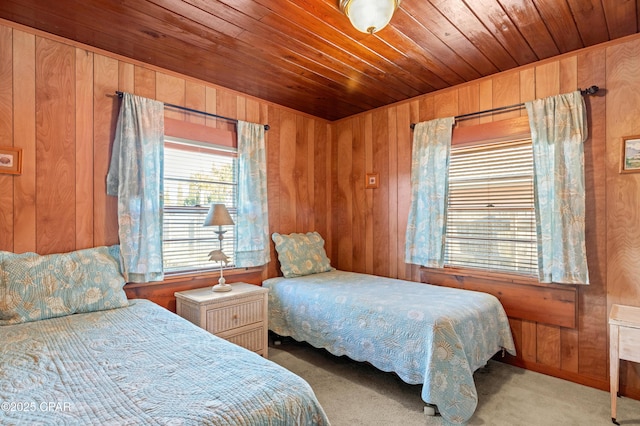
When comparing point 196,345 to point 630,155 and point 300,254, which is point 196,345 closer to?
point 300,254

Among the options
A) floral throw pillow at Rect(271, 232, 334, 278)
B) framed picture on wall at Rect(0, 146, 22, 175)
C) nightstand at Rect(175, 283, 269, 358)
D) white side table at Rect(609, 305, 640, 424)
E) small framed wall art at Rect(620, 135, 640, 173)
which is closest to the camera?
white side table at Rect(609, 305, 640, 424)

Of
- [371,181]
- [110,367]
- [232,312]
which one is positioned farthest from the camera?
[371,181]

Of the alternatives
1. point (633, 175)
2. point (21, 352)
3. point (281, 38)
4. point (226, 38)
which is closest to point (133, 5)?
point (226, 38)

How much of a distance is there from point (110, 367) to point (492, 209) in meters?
2.94

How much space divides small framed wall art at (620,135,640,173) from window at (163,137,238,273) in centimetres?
313

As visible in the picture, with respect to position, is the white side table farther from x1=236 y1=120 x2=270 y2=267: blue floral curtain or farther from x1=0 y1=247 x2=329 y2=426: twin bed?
x1=236 y1=120 x2=270 y2=267: blue floral curtain

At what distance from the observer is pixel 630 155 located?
2.31m

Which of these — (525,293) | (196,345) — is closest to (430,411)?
(525,293)

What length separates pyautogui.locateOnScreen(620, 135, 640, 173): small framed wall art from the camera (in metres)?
2.29

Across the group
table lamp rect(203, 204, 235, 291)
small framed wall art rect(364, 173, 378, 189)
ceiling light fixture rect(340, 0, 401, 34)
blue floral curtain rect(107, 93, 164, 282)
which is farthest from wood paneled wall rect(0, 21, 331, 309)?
small framed wall art rect(364, 173, 378, 189)

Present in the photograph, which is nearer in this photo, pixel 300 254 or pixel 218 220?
pixel 218 220

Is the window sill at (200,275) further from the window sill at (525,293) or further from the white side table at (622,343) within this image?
the white side table at (622,343)

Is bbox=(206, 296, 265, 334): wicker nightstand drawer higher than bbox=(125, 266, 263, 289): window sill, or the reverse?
bbox=(125, 266, 263, 289): window sill

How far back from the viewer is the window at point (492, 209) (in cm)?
274
